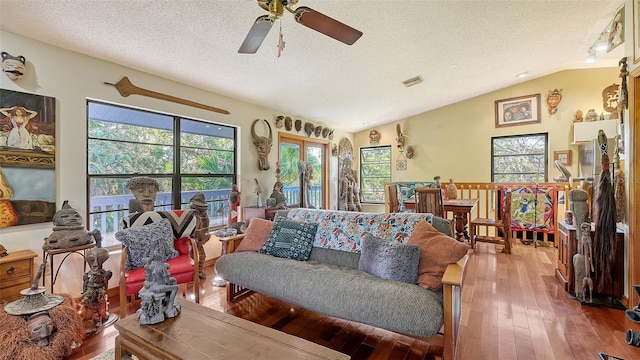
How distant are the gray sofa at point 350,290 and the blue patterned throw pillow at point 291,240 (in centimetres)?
9

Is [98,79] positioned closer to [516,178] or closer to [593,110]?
[516,178]

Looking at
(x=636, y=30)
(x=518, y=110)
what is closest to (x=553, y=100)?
(x=518, y=110)

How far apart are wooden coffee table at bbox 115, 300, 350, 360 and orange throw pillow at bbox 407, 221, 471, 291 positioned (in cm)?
103

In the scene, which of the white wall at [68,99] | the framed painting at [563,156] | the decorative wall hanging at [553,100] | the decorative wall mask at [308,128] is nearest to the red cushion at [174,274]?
the white wall at [68,99]

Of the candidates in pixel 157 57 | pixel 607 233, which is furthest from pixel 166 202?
pixel 607 233

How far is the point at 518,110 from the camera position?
5645 mm

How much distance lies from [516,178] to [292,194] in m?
4.59

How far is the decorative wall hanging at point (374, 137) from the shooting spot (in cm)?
723

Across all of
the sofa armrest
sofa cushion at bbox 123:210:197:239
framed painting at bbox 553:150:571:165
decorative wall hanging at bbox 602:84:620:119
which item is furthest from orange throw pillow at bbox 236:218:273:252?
decorative wall hanging at bbox 602:84:620:119

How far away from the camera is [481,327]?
2318mm

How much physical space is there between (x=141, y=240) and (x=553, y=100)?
690 centimetres

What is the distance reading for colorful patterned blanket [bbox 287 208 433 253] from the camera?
8.14 ft

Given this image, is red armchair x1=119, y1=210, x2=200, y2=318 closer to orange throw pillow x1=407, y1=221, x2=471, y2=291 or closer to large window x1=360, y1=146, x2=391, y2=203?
orange throw pillow x1=407, y1=221, x2=471, y2=291

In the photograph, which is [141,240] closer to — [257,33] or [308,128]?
[257,33]
